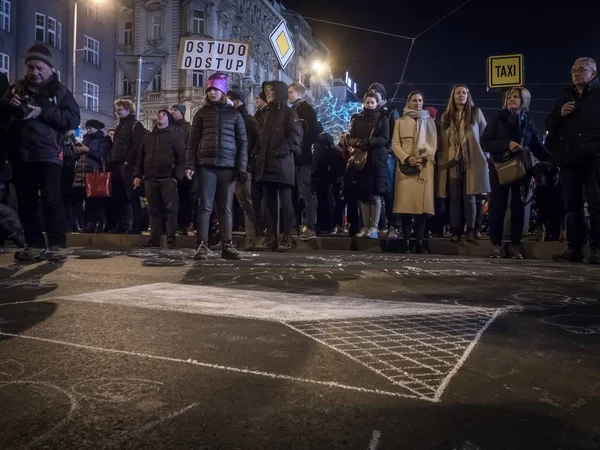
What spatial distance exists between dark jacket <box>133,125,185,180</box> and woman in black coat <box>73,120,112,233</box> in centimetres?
187

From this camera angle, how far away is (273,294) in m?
4.03

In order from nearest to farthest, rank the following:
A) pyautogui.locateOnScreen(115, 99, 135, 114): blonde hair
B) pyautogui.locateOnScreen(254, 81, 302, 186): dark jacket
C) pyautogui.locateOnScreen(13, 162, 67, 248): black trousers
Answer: pyautogui.locateOnScreen(13, 162, 67, 248): black trousers → pyautogui.locateOnScreen(254, 81, 302, 186): dark jacket → pyautogui.locateOnScreen(115, 99, 135, 114): blonde hair

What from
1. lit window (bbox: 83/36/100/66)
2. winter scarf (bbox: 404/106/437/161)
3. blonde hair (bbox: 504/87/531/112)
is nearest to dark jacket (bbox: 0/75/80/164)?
winter scarf (bbox: 404/106/437/161)

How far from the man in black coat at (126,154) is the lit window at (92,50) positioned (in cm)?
3156

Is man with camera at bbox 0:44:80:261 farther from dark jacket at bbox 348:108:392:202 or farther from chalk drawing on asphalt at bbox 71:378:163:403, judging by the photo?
chalk drawing on asphalt at bbox 71:378:163:403

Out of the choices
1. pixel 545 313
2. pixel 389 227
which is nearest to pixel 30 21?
pixel 389 227

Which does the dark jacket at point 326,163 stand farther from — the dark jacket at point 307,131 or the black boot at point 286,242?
the black boot at point 286,242

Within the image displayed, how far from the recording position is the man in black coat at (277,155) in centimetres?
759

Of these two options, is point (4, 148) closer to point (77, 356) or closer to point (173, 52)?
point (77, 356)

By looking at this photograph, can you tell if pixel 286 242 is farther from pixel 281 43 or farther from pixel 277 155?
pixel 281 43

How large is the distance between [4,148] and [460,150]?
525 centimetres

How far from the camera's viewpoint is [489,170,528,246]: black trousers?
7.23 metres

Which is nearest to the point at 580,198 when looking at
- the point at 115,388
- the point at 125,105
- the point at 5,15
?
the point at 115,388

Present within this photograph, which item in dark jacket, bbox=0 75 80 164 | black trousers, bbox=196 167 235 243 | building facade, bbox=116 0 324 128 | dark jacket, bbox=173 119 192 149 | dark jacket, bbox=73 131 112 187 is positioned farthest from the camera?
building facade, bbox=116 0 324 128
